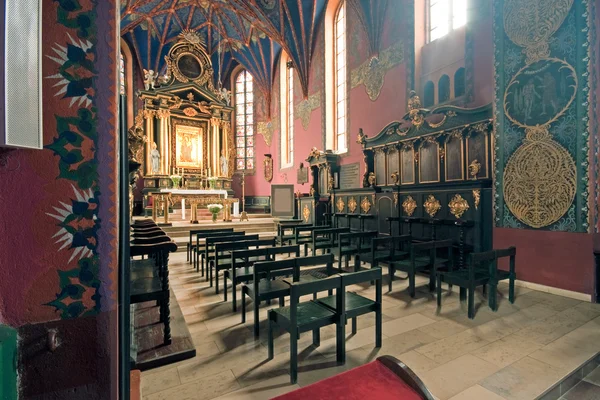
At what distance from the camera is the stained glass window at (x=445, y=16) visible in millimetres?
6465

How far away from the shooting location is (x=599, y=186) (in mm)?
3793

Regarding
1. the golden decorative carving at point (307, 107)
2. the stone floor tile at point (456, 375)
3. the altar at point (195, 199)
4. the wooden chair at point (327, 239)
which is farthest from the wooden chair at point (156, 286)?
the golden decorative carving at point (307, 107)

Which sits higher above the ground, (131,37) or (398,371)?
(131,37)

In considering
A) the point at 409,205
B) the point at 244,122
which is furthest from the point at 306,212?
the point at 244,122

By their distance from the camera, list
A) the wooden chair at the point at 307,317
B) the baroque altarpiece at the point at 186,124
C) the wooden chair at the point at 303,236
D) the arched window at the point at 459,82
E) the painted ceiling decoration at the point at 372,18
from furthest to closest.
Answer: the baroque altarpiece at the point at 186,124, the painted ceiling decoration at the point at 372,18, the arched window at the point at 459,82, the wooden chair at the point at 303,236, the wooden chair at the point at 307,317

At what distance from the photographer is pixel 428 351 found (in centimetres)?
248

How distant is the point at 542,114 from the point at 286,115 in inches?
443

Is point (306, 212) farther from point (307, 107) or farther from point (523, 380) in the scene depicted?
point (523, 380)

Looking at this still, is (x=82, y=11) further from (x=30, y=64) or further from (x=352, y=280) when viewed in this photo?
(x=352, y=280)

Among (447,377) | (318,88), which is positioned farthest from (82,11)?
(318,88)

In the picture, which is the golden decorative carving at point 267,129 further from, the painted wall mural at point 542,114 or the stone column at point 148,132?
the painted wall mural at point 542,114

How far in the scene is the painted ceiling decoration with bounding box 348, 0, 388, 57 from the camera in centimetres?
816

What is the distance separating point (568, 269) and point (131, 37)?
18.3 meters

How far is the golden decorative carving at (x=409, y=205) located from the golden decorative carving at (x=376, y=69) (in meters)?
3.72
